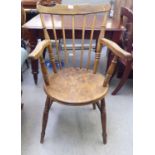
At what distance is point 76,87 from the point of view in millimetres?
1409

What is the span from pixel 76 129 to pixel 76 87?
46 cm

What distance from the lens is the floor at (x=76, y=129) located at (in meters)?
1.47

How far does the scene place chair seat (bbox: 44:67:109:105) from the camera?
51.1 inches

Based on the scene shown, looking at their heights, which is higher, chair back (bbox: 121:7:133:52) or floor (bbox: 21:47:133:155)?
chair back (bbox: 121:7:133:52)

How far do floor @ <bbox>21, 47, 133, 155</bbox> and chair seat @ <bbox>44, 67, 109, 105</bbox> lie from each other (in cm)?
43

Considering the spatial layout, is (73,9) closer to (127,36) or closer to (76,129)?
(127,36)

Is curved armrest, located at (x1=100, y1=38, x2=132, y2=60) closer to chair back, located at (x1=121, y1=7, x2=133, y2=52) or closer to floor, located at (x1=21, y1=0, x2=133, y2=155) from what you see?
chair back, located at (x1=121, y1=7, x2=133, y2=52)

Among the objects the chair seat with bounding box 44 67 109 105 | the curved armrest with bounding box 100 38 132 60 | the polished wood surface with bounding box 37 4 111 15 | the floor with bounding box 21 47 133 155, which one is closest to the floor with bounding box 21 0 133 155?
the floor with bounding box 21 47 133 155

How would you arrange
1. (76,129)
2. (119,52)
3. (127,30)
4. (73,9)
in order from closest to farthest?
(119,52) → (73,9) → (76,129) → (127,30)

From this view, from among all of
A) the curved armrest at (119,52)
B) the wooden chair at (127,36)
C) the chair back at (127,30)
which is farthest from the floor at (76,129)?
the curved armrest at (119,52)

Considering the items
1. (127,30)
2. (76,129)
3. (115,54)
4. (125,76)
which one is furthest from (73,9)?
(76,129)

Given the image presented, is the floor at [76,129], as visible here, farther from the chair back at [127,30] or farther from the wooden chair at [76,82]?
the chair back at [127,30]
